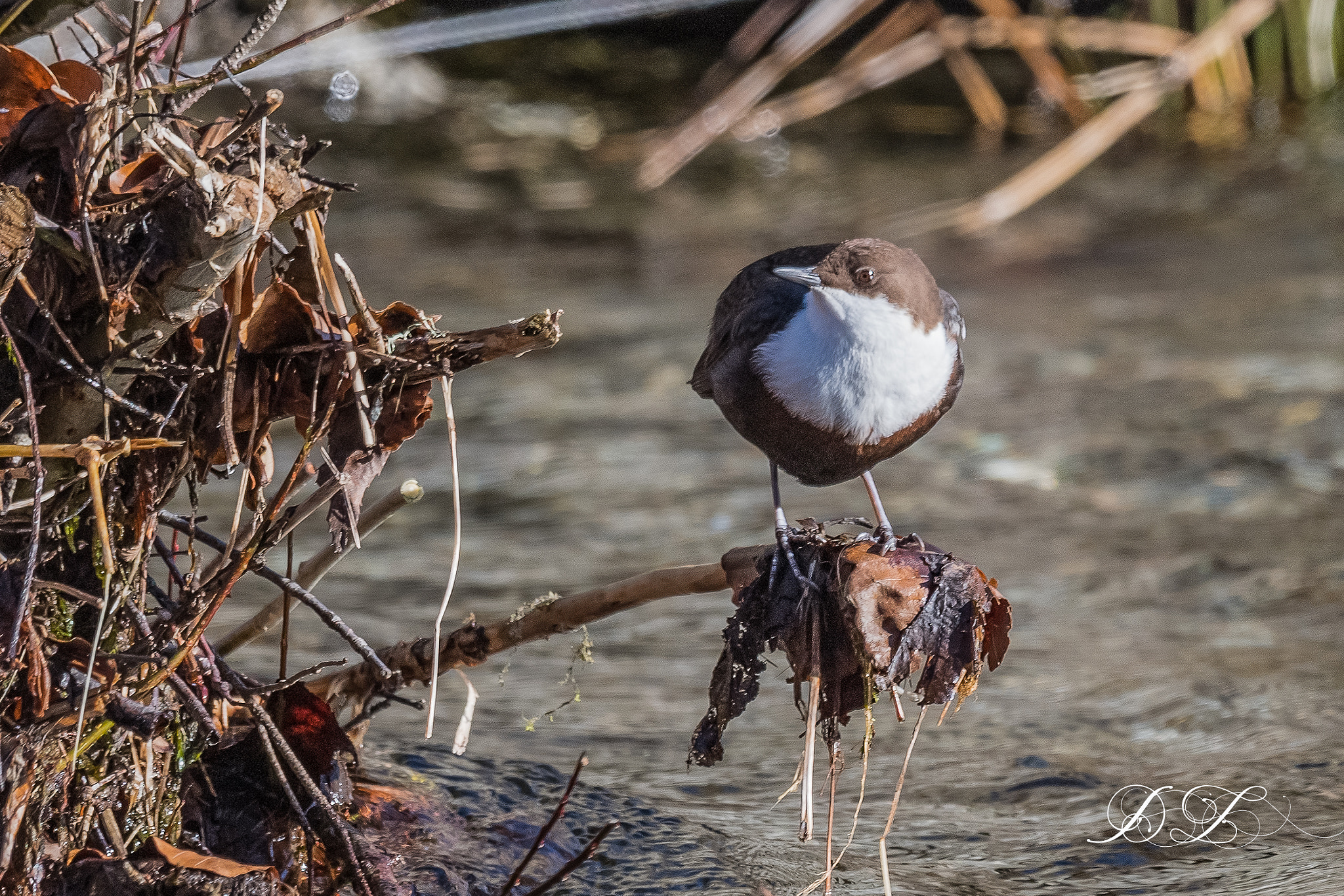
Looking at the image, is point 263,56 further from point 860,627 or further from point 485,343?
point 860,627

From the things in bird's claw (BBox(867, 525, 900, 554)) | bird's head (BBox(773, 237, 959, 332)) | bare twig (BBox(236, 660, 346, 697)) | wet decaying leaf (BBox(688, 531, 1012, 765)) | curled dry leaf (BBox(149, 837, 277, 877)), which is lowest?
curled dry leaf (BBox(149, 837, 277, 877))

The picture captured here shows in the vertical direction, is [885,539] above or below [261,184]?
below

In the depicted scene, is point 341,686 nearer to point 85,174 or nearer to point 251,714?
point 251,714

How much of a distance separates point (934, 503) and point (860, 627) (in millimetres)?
3405

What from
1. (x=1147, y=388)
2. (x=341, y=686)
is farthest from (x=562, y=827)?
(x=1147, y=388)

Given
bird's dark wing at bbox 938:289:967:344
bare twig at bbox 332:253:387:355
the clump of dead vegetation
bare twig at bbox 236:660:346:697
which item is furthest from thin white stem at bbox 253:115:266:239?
bird's dark wing at bbox 938:289:967:344

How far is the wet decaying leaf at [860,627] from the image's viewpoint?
7.71 feet

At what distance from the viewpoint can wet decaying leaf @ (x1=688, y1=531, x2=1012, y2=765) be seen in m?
2.35

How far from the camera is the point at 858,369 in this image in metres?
2.84

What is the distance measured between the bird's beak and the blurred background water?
28.9 inches

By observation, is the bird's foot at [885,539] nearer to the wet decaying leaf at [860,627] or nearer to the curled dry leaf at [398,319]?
the wet decaying leaf at [860,627]

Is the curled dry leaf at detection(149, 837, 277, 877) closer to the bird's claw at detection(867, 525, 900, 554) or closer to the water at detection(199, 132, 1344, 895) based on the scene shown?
the water at detection(199, 132, 1344, 895)
